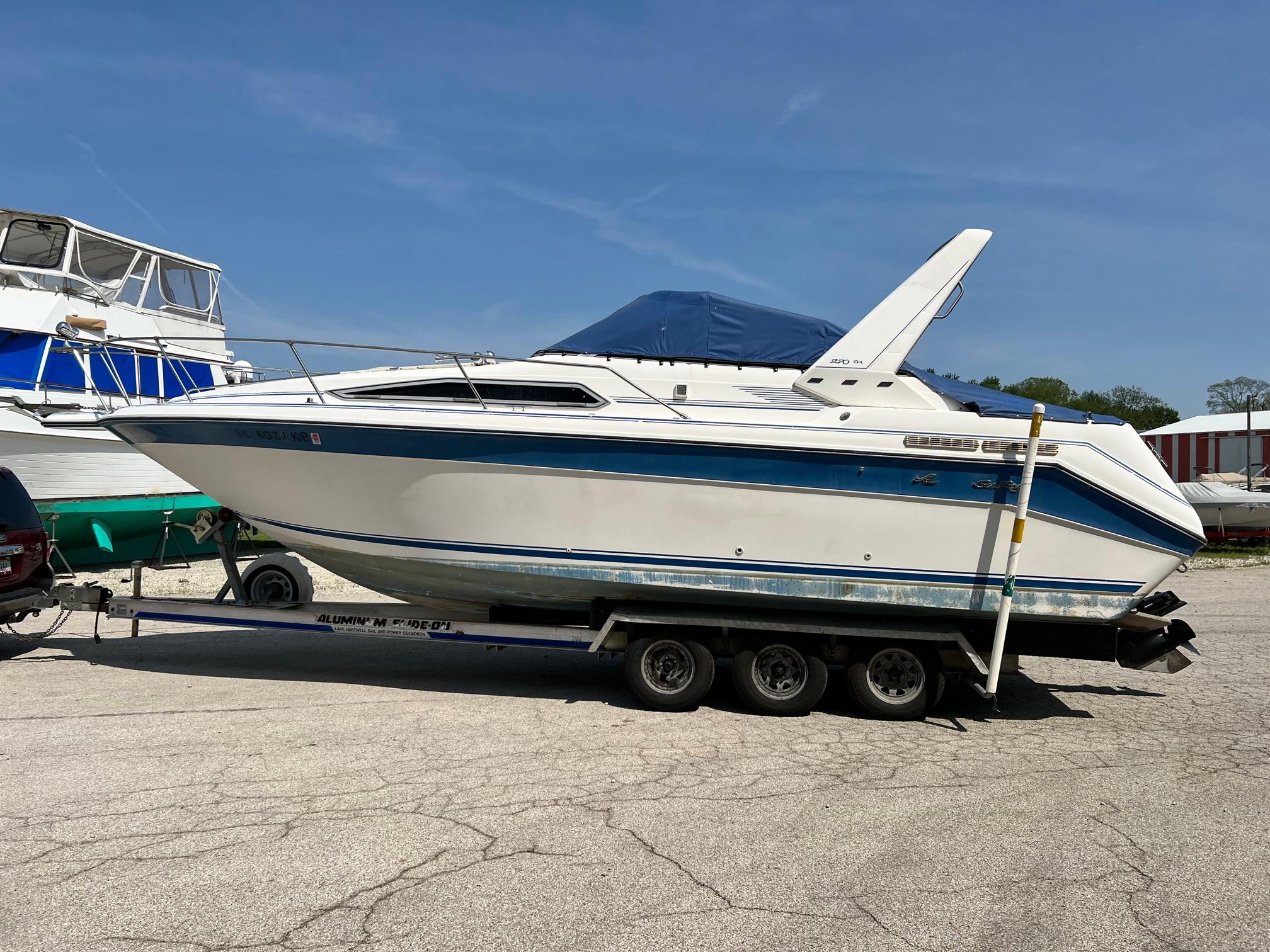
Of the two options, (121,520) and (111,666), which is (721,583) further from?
(121,520)

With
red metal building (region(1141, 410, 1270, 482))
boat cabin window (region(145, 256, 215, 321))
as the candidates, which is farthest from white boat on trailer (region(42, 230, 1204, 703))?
red metal building (region(1141, 410, 1270, 482))

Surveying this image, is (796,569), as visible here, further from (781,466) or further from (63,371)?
(63,371)

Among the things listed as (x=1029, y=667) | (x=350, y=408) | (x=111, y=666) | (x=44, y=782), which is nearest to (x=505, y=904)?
(x=44, y=782)

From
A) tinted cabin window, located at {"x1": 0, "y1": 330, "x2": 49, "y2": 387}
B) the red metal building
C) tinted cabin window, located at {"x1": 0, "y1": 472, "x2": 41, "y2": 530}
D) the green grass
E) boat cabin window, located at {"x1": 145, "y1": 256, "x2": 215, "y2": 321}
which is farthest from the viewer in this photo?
the red metal building

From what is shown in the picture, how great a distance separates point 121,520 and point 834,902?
12.4 metres

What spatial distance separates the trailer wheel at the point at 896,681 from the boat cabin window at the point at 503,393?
98.0 inches

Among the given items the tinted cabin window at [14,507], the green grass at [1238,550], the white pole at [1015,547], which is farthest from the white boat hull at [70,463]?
the green grass at [1238,550]

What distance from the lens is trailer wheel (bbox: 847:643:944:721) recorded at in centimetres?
583

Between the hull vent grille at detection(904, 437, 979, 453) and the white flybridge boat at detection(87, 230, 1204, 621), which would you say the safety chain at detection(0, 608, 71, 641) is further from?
the hull vent grille at detection(904, 437, 979, 453)

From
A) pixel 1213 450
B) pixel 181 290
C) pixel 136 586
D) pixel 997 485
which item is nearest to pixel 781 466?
pixel 997 485

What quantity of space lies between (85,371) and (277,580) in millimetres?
6703

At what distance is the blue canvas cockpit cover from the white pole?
5.29ft

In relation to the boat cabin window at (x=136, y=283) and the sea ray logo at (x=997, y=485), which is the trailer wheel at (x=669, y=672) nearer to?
the sea ray logo at (x=997, y=485)

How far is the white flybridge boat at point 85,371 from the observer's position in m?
11.7
